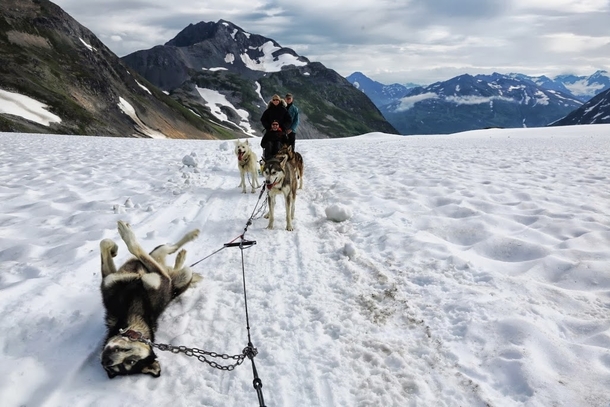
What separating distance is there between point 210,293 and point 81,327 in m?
1.63

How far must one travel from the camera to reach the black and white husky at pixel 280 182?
26.6 feet

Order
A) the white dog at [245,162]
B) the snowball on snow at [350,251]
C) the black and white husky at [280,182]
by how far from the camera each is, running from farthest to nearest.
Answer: the white dog at [245,162], the black and white husky at [280,182], the snowball on snow at [350,251]

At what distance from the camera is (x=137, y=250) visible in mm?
4500

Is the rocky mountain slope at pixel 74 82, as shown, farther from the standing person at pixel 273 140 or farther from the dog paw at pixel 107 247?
the dog paw at pixel 107 247

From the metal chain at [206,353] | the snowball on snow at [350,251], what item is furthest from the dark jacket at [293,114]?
the metal chain at [206,353]

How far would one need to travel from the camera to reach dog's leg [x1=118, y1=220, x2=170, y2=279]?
4352 millimetres

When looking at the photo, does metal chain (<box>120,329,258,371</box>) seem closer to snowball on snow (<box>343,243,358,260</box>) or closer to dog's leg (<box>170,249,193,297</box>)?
dog's leg (<box>170,249,193,297</box>)

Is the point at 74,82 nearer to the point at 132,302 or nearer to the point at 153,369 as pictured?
the point at 132,302

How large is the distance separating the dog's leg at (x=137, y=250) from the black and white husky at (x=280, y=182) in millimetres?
3640

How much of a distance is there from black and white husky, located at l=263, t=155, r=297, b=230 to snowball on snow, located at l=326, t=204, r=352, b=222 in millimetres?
927

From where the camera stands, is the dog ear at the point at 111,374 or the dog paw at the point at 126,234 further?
the dog paw at the point at 126,234

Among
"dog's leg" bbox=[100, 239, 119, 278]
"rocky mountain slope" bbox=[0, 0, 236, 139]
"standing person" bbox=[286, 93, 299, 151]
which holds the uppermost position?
"rocky mountain slope" bbox=[0, 0, 236, 139]

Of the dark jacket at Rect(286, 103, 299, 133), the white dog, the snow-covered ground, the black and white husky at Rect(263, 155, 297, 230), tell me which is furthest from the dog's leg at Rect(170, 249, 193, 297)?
the dark jacket at Rect(286, 103, 299, 133)

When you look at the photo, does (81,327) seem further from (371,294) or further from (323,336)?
(371,294)
